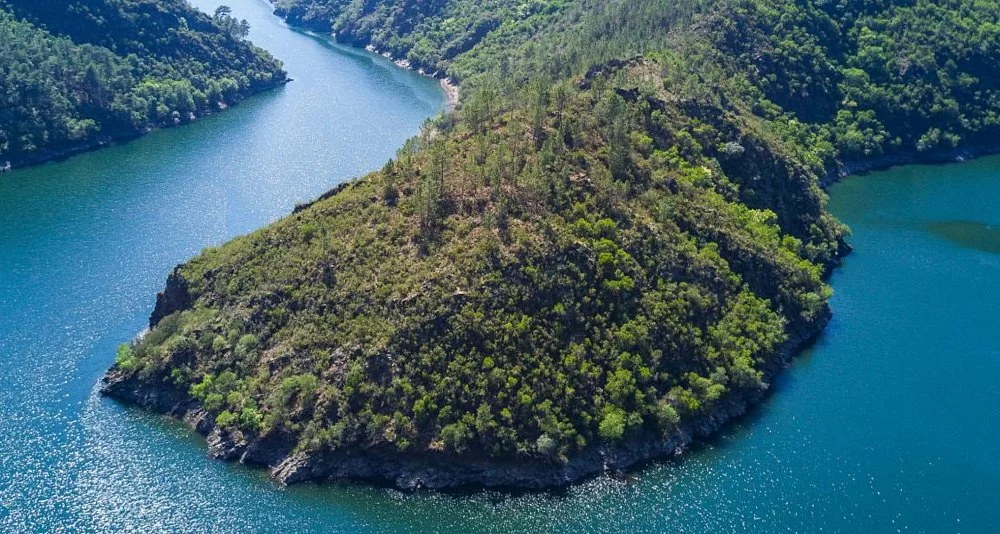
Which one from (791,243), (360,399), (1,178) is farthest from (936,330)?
(1,178)

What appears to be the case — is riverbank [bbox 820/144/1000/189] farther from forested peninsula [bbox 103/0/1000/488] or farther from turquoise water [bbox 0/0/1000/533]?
forested peninsula [bbox 103/0/1000/488]

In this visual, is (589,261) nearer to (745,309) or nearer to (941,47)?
(745,309)

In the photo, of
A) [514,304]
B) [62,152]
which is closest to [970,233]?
[514,304]

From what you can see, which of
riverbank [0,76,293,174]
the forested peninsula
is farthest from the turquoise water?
riverbank [0,76,293,174]

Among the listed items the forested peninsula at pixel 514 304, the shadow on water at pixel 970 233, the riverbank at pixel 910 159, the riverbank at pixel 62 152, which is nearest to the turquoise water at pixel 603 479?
the shadow on water at pixel 970 233

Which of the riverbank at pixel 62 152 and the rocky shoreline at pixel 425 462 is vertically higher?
the rocky shoreline at pixel 425 462

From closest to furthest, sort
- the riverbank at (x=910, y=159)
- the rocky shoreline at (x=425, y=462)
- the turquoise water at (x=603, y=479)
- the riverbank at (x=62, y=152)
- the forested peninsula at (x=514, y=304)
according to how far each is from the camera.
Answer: the turquoise water at (x=603, y=479)
the rocky shoreline at (x=425, y=462)
the forested peninsula at (x=514, y=304)
the riverbank at (x=910, y=159)
the riverbank at (x=62, y=152)

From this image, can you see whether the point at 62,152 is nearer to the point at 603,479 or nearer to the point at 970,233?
the point at 603,479

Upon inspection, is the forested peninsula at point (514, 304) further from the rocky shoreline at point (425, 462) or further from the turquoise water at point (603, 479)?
the turquoise water at point (603, 479)
